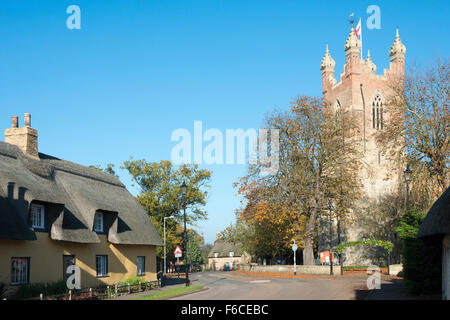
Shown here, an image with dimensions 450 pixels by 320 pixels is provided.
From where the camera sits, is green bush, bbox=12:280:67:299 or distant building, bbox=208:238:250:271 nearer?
green bush, bbox=12:280:67:299

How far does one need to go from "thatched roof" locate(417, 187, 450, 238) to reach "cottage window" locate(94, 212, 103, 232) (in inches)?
754

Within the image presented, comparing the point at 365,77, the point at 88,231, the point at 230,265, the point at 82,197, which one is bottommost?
the point at 230,265

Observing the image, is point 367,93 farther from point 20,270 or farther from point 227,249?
point 20,270

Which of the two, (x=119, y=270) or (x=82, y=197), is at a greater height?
(x=82, y=197)

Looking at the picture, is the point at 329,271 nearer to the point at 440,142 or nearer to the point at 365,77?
the point at 440,142

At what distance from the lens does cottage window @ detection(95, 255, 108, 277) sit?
2861 cm

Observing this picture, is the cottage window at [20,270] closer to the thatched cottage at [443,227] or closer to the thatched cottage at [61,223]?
the thatched cottage at [61,223]

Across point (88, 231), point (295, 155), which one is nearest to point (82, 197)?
point (88, 231)

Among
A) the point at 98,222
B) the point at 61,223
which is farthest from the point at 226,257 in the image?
the point at 61,223

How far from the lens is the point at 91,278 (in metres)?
27.5

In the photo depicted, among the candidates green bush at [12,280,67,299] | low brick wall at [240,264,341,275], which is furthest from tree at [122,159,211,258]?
green bush at [12,280,67,299]

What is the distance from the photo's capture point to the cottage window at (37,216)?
2375 cm

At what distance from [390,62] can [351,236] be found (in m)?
25.4

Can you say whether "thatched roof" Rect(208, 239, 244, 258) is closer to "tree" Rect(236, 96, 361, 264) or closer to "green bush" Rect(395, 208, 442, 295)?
"tree" Rect(236, 96, 361, 264)
